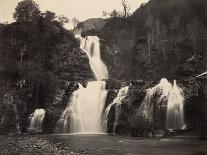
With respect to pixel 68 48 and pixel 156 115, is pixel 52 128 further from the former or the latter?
pixel 68 48

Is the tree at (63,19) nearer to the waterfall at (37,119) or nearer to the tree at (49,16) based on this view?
the tree at (49,16)

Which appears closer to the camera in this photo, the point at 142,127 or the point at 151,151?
the point at 151,151

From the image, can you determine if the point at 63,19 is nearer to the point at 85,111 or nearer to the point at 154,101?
the point at 85,111

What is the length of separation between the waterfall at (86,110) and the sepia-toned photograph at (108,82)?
0.11 meters

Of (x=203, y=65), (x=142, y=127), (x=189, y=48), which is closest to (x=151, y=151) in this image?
(x=142, y=127)

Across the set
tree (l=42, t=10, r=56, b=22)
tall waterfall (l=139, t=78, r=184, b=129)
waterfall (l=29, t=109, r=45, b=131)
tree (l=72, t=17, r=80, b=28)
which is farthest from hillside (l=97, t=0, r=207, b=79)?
waterfall (l=29, t=109, r=45, b=131)

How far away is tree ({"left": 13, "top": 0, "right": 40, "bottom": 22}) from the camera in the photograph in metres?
57.1

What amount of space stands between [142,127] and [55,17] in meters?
32.9

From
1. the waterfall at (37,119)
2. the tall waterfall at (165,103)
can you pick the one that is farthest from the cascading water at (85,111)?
the tall waterfall at (165,103)

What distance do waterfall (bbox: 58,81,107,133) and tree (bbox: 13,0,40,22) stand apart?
56.6ft

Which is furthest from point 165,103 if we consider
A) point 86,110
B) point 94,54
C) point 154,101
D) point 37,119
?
point 94,54

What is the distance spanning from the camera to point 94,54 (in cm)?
5934

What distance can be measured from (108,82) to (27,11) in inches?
824

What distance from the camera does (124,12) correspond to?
72.3 meters
